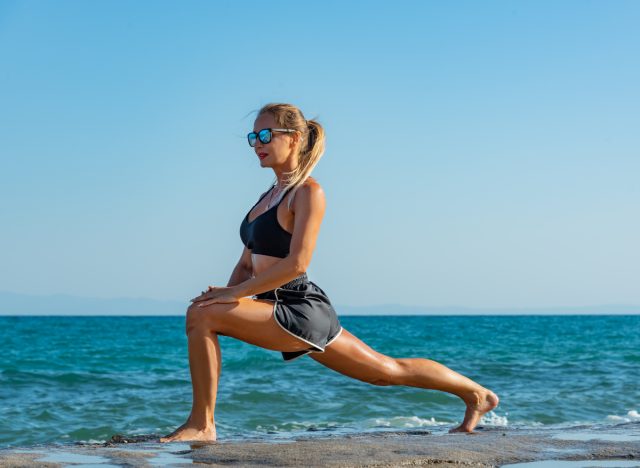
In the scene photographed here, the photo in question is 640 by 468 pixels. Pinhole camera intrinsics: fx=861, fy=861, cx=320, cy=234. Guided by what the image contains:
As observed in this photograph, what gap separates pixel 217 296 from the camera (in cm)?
432

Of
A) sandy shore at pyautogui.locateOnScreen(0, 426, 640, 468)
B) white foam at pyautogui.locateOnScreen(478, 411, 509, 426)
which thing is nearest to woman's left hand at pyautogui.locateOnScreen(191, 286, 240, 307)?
sandy shore at pyautogui.locateOnScreen(0, 426, 640, 468)

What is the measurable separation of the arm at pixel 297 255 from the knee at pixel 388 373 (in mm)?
763

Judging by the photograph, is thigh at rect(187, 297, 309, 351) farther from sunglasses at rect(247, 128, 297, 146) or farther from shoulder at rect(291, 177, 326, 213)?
sunglasses at rect(247, 128, 297, 146)

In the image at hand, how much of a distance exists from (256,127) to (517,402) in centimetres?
723

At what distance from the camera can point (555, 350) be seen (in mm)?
23234

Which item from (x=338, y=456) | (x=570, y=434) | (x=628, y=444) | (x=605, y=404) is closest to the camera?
(x=338, y=456)

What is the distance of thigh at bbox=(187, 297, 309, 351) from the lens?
4266mm

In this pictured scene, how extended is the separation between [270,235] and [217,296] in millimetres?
436

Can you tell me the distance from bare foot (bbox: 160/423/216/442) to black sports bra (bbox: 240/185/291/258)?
3.14 feet

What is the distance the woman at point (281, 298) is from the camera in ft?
14.1

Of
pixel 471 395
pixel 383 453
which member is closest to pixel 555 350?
pixel 471 395

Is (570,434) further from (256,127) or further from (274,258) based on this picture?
(256,127)

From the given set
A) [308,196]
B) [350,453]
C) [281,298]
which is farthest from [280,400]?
[350,453]

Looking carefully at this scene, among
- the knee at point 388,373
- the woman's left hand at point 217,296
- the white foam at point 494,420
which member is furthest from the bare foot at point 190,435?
the white foam at point 494,420
